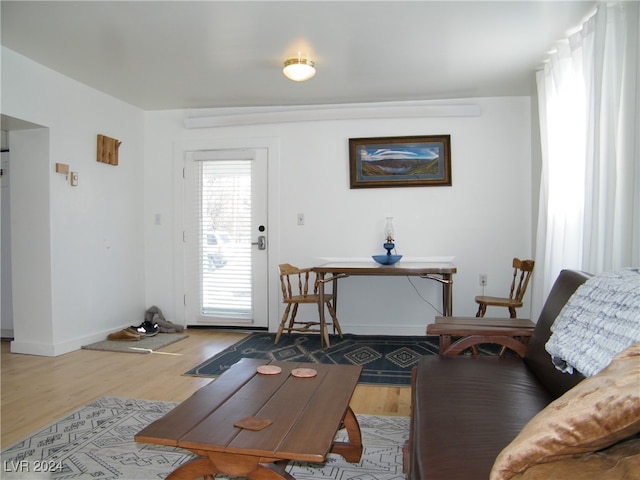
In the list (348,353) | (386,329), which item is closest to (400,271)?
(348,353)

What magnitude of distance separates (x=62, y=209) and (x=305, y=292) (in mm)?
2259

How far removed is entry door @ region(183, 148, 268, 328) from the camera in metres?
4.86

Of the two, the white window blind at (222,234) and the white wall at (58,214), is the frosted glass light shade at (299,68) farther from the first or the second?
the white wall at (58,214)

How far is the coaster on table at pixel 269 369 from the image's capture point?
2.04 meters

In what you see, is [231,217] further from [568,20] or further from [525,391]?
[525,391]

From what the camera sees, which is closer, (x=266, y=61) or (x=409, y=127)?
(x=266, y=61)

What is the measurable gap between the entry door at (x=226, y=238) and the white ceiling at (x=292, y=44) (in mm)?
751

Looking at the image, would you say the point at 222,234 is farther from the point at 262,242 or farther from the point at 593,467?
the point at 593,467

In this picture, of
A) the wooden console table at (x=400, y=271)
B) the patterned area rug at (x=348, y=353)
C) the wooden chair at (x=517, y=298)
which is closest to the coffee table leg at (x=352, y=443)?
the patterned area rug at (x=348, y=353)

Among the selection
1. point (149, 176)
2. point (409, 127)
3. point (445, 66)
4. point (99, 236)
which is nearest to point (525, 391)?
point (445, 66)

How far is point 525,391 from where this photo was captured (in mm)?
1744

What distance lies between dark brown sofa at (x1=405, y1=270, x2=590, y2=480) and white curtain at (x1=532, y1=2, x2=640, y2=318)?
0.67 meters

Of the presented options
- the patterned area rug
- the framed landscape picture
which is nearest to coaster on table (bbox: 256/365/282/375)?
the patterned area rug

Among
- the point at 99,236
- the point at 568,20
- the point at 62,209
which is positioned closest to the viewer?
the point at 568,20
